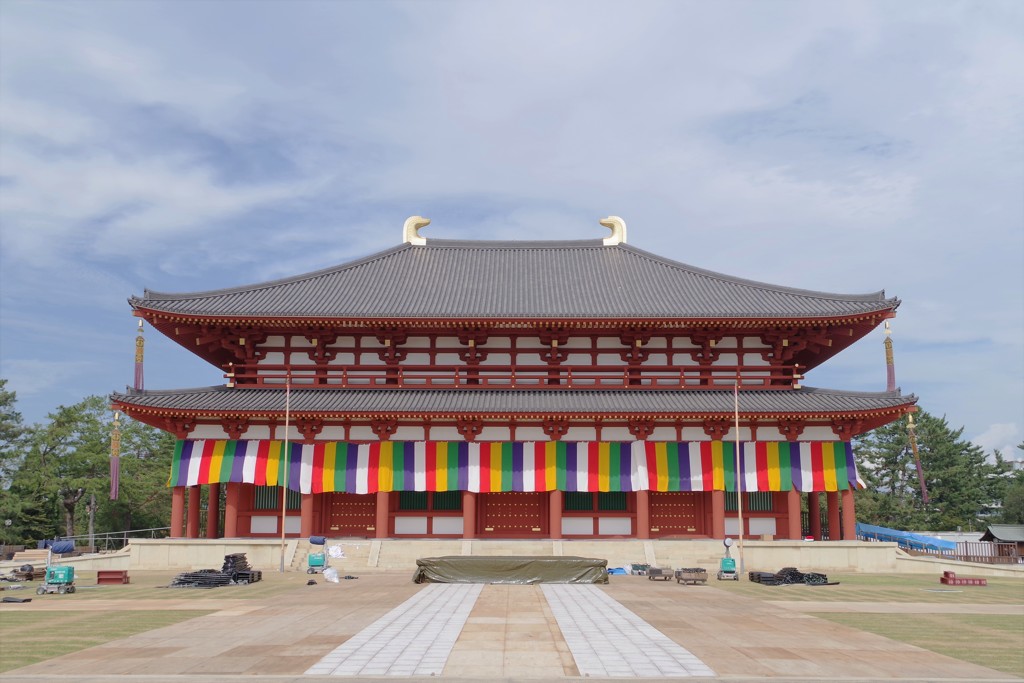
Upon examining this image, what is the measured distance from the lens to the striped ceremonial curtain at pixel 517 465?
110 ft

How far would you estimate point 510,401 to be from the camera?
34.3 m

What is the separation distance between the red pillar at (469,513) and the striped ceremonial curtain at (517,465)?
43 cm

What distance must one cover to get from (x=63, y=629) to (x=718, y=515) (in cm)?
2454

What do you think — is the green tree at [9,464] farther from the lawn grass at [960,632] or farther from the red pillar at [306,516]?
the lawn grass at [960,632]

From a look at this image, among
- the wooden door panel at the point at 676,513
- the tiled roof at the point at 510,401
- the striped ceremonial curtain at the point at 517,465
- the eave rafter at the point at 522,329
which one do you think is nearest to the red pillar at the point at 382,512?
the striped ceremonial curtain at the point at 517,465

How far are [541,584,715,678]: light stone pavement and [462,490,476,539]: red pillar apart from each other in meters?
13.7

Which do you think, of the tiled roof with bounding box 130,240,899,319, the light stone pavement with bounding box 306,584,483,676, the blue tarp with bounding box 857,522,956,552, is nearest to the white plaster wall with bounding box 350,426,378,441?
the tiled roof with bounding box 130,240,899,319

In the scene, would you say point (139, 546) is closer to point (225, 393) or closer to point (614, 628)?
point (225, 393)

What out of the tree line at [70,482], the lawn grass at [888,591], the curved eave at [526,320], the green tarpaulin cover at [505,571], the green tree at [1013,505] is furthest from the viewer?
the green tree at [1013,505]

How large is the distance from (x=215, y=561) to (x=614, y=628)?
21.3 m

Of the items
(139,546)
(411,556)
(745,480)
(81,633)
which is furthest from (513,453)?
(81,633)

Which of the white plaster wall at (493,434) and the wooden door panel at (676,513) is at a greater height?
the white plaster wall at (493,434)

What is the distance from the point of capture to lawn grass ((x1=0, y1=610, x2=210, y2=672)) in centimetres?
1355

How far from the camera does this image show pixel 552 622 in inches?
640
